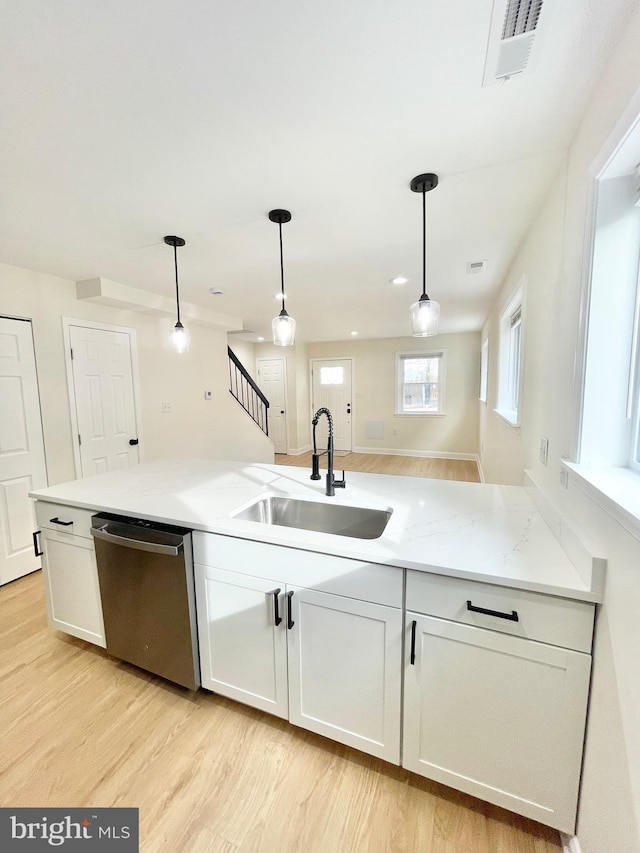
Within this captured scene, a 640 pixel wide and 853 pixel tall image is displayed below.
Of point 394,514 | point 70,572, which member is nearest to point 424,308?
point 394,514

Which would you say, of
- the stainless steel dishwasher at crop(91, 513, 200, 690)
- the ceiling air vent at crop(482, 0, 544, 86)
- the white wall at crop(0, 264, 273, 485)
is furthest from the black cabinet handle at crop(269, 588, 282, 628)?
the white wall at crop(0, 264, 273, 485)

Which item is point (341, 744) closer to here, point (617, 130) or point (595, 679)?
point (595, 679)

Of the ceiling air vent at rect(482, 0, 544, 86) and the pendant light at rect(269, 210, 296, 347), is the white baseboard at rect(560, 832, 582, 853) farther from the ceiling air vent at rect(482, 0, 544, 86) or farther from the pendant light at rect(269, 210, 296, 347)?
the ceiling air vent at rect(482, 0, 544, 86)

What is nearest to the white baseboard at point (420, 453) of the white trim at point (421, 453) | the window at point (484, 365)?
the white trim at point (421, 453)

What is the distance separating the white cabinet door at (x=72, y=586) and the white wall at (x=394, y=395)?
5.93 metres

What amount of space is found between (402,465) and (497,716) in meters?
5.23

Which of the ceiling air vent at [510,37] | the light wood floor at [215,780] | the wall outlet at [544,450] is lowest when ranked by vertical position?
the light wood floor at [215,780]

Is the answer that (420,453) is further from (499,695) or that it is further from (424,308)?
(499,695)

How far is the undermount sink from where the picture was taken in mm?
1662

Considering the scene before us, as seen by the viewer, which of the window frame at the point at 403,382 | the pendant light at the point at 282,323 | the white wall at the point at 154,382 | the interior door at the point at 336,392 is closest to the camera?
the pendant light at the point at 282,323

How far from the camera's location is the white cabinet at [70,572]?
1759 millimetres

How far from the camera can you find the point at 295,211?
6.25ft

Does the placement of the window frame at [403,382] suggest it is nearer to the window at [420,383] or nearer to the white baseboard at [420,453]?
the window at [420,383]

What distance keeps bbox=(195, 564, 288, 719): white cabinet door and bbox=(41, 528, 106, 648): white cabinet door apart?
687mm
